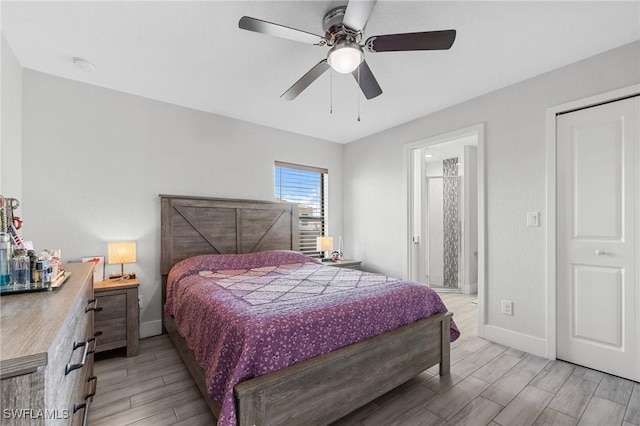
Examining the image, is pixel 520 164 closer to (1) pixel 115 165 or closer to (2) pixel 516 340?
(2) pixel 516 340

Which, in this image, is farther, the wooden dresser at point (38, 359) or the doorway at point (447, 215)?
the doorway at point (447, 215)

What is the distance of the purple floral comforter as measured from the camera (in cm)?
144


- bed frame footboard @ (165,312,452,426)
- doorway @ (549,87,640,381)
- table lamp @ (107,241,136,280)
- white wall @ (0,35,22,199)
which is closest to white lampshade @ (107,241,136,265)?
table lamp @ (107,241,136,280)

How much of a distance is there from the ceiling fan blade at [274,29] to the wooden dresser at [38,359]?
5.08 feet

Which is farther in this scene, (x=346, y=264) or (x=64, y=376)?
(x=346, y=264)

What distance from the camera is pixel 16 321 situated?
2.76 ft

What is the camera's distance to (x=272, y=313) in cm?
159

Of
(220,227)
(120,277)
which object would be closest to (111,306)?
(120,277)

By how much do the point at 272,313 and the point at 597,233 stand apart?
273 centimetres

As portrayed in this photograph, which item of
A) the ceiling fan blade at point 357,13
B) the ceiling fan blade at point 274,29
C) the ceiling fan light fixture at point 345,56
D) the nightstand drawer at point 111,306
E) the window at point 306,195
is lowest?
the nightstand drawer at point 111,306

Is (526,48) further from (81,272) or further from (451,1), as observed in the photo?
(81,272)

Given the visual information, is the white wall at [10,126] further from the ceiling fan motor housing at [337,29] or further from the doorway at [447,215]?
the doorway at [447,215]

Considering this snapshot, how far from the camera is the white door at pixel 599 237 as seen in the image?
2201 mm

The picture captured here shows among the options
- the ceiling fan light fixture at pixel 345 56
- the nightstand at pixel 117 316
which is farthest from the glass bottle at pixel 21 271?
the ceiling fan light fixture at pixel 345 56
